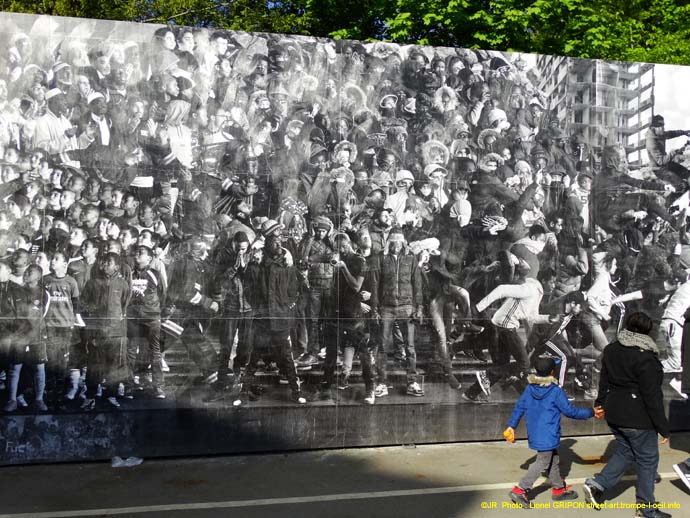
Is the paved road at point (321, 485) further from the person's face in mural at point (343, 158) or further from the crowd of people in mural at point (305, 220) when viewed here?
the person's face in mural at point (343, 158)

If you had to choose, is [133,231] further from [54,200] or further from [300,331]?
[300,331]

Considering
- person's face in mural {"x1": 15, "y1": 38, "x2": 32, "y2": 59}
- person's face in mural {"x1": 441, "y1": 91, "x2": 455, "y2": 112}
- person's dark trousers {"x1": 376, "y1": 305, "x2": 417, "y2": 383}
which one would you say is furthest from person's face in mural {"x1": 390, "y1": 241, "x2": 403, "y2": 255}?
person's face in mural {"x1": 15, "y1": 38, "x2": 32, "y2": 59}

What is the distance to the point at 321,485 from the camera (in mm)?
6949

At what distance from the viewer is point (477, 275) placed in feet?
28.2

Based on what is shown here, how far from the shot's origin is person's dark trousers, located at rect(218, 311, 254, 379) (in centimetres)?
802

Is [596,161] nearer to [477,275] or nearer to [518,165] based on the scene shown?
[518,165]

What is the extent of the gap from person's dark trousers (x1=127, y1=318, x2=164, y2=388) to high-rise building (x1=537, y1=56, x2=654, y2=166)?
5527 millimetres

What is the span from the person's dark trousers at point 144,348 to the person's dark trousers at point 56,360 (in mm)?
657

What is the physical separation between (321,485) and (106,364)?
2728 millimetres

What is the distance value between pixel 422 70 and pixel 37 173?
14.9 ft

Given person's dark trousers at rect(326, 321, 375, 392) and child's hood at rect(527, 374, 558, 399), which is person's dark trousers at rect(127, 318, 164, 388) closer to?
person's dark trousers at rect(326, 321, 375, 392)

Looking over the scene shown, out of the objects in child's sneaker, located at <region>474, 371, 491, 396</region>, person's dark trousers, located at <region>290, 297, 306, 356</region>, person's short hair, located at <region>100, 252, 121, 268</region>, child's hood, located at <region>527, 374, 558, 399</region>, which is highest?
person's short hair, located at <region>100, 252, 121, 268</region>

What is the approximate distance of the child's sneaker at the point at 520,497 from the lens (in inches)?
242

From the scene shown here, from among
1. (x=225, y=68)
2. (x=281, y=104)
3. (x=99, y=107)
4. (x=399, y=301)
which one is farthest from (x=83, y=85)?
(x=399, y=301)
